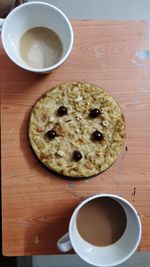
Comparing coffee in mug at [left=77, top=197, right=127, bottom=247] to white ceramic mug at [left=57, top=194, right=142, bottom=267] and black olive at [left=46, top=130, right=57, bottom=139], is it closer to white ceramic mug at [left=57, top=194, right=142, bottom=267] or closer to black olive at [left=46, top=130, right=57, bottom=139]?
white ceramic mug at [left=57, top=194, right=142, bottom=267]

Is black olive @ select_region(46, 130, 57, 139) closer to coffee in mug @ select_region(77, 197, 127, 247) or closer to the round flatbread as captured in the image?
the round flatbread

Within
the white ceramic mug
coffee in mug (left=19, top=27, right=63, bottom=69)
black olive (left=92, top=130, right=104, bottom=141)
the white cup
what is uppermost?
the white cup

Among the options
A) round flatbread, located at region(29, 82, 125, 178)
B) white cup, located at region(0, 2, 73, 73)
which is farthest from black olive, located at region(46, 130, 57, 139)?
white cup, located at region(0, 2, 73, 73)

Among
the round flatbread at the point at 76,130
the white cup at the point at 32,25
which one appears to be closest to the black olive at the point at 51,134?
the round flatbread at the point at 76,130

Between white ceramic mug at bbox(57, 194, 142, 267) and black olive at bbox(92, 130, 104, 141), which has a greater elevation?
black olive at bbox(92, 130, 104, 141)

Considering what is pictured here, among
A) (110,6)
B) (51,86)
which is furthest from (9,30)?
(110,6)

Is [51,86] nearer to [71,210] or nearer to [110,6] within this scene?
[71,210]

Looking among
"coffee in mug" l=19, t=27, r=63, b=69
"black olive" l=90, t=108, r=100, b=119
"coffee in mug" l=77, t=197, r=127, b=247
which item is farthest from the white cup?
"coffee in mug" l=77, t=197, r=127, b=247
